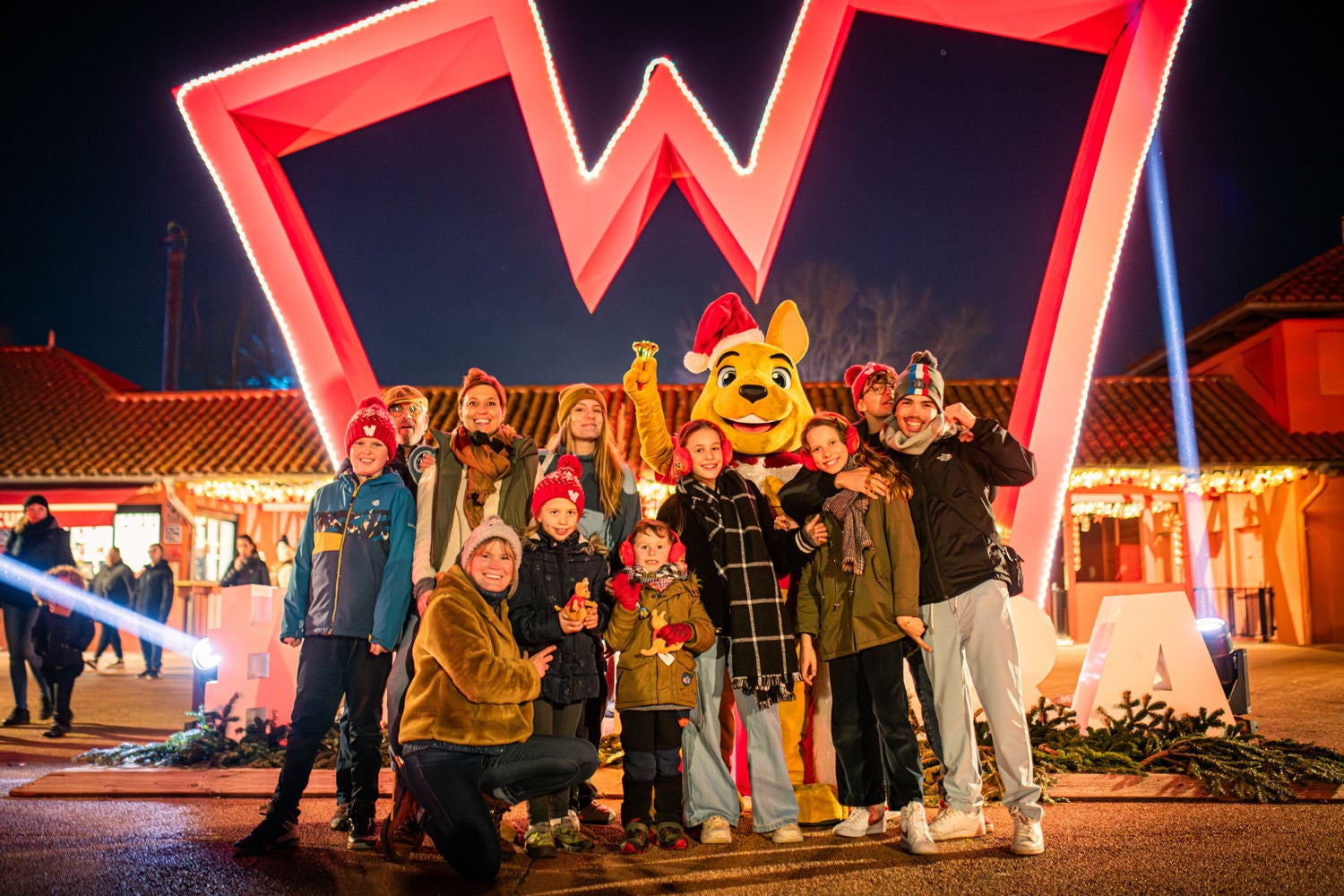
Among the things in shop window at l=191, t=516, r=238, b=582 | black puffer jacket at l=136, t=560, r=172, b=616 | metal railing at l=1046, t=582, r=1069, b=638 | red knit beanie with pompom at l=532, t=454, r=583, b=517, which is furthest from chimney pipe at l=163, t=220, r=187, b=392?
red knit beanie with pompom at l=532, t=454, r=583, b=517

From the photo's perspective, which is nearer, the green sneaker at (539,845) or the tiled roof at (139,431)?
the green sneaker at (539,845)

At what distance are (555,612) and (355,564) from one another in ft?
2.69

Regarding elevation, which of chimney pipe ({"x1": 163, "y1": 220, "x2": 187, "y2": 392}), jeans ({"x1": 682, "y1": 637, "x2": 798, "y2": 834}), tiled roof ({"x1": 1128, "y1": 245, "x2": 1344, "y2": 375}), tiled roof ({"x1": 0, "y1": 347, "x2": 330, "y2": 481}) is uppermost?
chimney pipe ({"x1": 163, "y1": 220, "x2": 187, "y2": 392})

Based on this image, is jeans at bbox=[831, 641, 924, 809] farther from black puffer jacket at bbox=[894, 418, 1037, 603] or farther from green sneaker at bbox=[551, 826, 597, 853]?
green sneaker at bbox=[551, 826, 597, 853]

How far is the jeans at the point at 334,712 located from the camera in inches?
135

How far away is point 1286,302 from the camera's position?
14203mm

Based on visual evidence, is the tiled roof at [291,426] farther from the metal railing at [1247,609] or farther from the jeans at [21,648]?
the jeans at [21,648]

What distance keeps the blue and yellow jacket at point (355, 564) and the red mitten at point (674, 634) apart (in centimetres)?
100

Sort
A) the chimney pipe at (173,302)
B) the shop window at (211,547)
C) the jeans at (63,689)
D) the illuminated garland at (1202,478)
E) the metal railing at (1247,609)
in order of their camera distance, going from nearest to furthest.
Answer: the jeans at (63,689), the illuminated garland at (1202,478), the metal railing at (1247,609), the shop window at (211,547), the chimney pipe at (173,302)

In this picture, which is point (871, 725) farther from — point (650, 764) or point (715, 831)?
point (650, 764)

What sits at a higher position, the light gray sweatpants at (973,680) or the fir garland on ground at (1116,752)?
the light gray sweatpants at (973,680)

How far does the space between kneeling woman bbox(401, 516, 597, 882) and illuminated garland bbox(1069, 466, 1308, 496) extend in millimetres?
12341

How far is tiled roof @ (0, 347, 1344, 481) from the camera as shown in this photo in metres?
14.0

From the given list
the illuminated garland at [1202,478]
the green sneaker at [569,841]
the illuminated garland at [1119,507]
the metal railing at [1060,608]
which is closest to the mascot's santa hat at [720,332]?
the green sneaker at [569,841]
